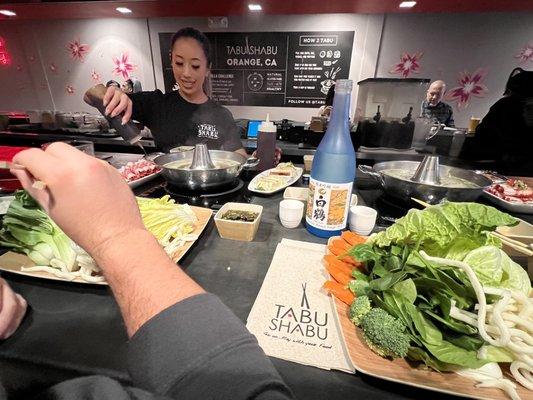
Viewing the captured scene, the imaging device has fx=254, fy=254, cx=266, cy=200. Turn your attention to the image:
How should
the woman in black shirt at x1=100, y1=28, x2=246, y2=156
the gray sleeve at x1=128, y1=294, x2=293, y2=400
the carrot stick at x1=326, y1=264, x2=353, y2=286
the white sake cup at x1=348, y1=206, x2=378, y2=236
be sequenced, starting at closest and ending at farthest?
the gray sleeve at x1=128, y1=294, x2=293, y2=400 → the carrot stick at x1=326, y1=264, x2=353, y2=286 → the white sake cup at x1=348, y1=206, x2=378, y2=236 → the woman in black shirt at x1=100, y1=28, x2=246, y2=156

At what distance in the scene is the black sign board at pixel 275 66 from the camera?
3.35m

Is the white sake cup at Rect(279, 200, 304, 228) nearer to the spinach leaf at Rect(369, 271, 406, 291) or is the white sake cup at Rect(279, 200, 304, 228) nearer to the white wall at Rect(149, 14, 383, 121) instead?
the spinach leaf at Rect(369, 271, 406, 291)

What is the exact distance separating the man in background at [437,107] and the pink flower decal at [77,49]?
4928mm

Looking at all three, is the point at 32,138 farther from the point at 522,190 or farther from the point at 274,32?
the point at 522,190

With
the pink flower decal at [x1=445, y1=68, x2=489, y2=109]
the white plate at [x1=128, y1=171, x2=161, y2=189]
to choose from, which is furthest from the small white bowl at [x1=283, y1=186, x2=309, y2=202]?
the pink flower decal at [x1=445, y1=68, x2=489, y2=109]

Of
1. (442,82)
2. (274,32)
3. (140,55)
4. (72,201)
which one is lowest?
(72,201)

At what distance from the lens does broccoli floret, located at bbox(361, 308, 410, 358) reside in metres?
0.45

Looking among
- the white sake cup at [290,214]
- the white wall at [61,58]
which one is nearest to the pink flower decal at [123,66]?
the white wall at [61,58]

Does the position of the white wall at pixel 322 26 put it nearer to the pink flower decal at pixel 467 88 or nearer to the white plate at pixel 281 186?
the pink flower decal at pixel 467 88

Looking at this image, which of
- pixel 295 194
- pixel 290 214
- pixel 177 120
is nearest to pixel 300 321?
pixel 290 214

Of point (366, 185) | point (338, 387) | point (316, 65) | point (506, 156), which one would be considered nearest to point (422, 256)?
point (338, 387)

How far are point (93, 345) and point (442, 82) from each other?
4.17 metres

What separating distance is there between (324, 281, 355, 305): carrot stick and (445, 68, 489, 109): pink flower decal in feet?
12.6

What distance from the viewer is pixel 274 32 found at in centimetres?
336
